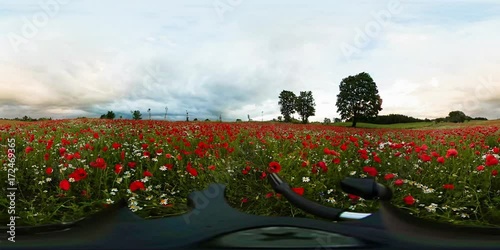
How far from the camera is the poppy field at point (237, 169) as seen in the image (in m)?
1.75

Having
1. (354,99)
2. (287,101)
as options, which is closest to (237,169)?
(287,101)

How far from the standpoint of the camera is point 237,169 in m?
1.91

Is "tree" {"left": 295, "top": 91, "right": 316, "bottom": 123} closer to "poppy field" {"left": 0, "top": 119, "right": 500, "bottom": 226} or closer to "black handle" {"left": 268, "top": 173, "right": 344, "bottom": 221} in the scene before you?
"poppy field" {"left": 0, "top": 119, "right": 500, "bottom": 226}

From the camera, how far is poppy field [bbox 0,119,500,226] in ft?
5.74

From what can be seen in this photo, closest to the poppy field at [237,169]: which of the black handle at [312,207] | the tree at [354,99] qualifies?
the tree at [354,99]

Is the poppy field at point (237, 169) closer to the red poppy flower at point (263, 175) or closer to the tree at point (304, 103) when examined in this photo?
the red poppy flower at point (263, 175)

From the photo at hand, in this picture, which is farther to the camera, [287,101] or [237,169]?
[237,169]

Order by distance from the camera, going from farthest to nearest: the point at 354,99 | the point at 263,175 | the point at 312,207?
the point at 354,99 < the point at 263,175 < the point at 312,207

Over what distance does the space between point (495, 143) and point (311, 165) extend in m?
2.12

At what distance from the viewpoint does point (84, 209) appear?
179 centimetres

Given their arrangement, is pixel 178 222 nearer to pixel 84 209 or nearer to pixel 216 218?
pixel 216 218

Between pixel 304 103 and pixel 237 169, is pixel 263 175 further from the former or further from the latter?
pixel 304 103

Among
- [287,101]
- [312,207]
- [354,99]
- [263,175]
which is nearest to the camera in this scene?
[312,207]

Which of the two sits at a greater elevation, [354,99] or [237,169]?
[354,99]
